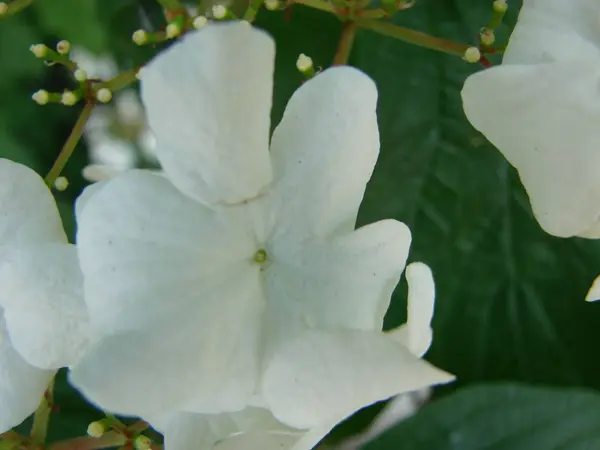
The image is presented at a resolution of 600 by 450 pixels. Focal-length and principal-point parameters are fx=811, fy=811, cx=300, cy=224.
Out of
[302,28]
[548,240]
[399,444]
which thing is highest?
[302,28]

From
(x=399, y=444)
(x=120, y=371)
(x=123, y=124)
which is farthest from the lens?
(x=123, y=124)

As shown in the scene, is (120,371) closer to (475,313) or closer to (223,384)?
(223,384)

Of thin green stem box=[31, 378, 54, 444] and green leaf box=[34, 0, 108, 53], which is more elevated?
green leaf box=[34, 0, 108, 53]

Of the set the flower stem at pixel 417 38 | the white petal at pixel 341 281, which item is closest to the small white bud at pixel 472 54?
the flower stem at pixel 417 38

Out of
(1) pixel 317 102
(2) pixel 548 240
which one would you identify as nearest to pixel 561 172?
(1) pixel 317 102

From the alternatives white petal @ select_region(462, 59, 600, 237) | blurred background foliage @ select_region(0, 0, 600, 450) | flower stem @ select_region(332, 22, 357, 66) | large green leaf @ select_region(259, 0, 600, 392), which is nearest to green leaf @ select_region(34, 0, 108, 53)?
blurred background foliage @ select_region(0, 0, 600, 450)

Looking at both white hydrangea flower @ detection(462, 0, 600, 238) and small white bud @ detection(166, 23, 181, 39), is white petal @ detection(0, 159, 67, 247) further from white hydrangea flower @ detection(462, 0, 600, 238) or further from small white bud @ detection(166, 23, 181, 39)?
white hydrangea flower @ detection(462, 0, 600, 238)
